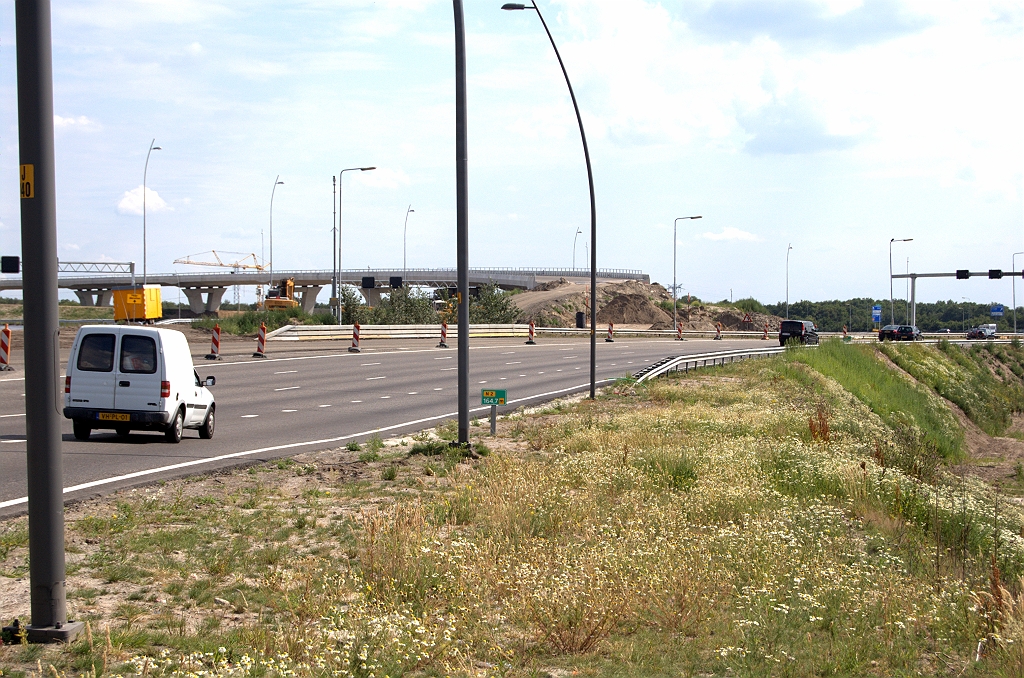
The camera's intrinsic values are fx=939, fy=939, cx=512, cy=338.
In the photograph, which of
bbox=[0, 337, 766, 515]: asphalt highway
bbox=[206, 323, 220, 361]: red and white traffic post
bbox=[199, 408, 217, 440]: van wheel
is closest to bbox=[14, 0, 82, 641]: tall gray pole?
bbox=[0, 337, 766, 515]: asphalt highway

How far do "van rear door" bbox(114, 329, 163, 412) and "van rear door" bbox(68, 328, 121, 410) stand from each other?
0.12 meters

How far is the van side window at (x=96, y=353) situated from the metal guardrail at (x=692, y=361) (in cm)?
1590

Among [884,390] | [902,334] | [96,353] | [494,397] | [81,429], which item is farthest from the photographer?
[902,334]

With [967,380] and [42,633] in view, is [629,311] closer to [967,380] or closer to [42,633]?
[967,380]

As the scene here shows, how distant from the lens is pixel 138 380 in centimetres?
1463

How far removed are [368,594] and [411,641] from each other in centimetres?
110

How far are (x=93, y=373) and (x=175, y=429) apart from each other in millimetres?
1503

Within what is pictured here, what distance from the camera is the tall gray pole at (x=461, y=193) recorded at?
44.3 feet

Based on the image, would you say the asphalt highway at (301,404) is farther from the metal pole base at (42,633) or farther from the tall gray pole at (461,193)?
the metal pole base at (42,633)

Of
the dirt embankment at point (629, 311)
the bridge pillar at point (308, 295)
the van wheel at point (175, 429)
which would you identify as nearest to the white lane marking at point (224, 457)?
the van wheel at point (175, 429)

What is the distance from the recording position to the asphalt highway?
12383 mm

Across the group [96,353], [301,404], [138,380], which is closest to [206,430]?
[138,380]

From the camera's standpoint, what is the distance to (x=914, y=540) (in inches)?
373

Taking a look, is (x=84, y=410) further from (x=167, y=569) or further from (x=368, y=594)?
(x=368, y=594)
